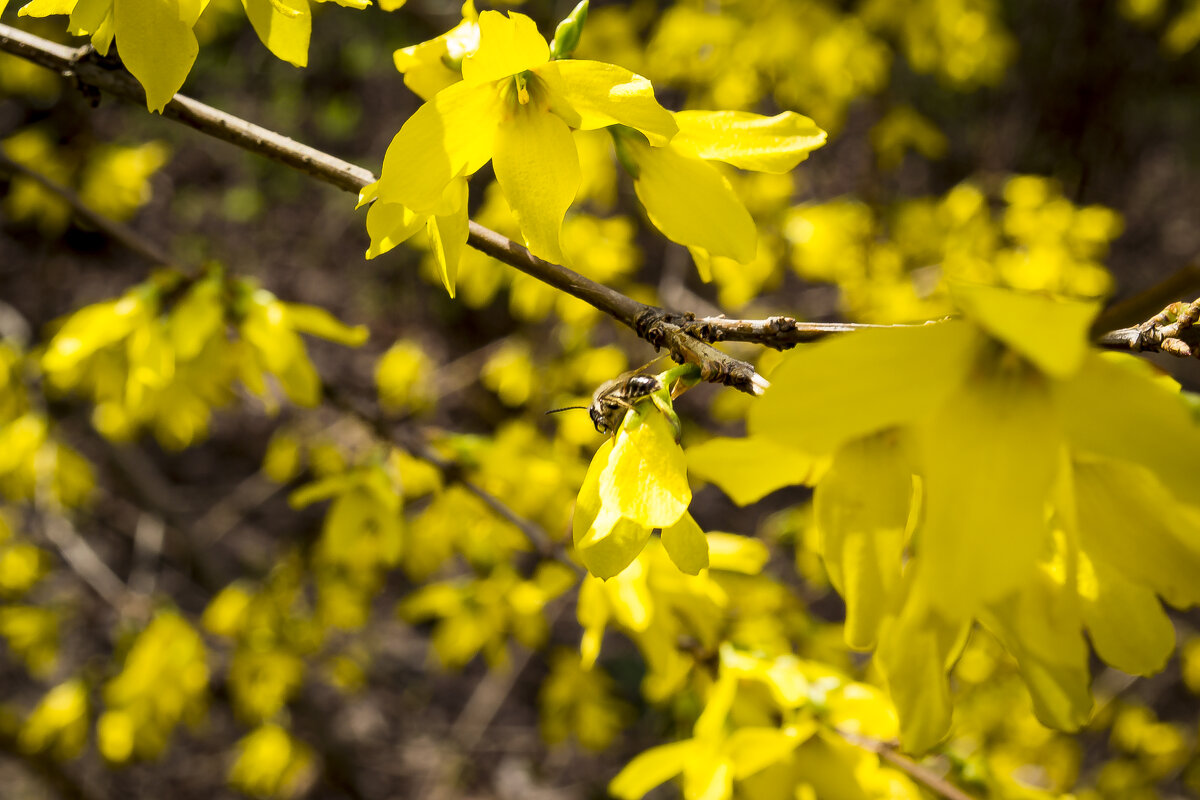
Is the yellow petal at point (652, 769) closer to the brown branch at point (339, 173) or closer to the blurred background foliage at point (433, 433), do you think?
the blurred background foliage at point (433, 433)

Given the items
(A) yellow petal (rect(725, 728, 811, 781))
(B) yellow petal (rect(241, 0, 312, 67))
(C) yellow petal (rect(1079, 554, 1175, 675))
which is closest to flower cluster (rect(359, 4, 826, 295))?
(B) yellow petal (rect(241, 0, 312, 67))

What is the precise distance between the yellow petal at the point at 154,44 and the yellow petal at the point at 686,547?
0.62 metres

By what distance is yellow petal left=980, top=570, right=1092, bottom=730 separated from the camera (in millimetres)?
538

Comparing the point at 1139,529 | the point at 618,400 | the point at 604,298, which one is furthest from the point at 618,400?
the point at 1139,529

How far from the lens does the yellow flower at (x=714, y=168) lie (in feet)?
2.44

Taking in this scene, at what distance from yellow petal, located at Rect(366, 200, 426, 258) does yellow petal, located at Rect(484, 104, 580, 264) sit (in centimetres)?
10

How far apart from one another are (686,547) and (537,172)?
398 millimetres

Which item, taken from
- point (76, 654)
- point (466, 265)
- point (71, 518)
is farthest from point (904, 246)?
point (76, 654)

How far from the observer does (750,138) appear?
2.47ft

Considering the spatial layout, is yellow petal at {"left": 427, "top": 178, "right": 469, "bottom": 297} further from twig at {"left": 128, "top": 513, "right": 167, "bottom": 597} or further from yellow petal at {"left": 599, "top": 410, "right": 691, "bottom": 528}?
twig at {"left": 128, "top": 513, "right": 167, "bottom": 597}

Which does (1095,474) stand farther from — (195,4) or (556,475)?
(556,475)

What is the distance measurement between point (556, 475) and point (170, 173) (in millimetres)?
4692

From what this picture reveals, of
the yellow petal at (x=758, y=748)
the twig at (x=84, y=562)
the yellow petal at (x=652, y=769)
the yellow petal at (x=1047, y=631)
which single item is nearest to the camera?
the yellow petal at (x=1047, y=631)

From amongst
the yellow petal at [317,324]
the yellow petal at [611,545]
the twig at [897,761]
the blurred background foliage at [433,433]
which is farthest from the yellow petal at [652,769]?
the yellow petal at [317,324]
